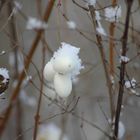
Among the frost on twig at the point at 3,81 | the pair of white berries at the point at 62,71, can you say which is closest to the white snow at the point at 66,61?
the pair of white berries at the point at 62,71

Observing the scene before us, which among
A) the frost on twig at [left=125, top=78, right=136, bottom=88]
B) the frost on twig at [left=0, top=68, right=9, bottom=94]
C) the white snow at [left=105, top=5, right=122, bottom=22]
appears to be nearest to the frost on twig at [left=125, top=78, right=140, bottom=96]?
the frost on twig at [left=125, top=78, right=136, bottom=88]

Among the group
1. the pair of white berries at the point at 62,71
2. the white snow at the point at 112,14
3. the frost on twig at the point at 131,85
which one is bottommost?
the pair of white berries at the point at 62,71

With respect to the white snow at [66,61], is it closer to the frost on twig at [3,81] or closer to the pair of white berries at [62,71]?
the pair of white berries at [62,71]

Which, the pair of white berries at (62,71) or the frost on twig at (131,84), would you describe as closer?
the pair of white berries at (62,71)

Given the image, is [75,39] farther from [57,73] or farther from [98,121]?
[57,73]

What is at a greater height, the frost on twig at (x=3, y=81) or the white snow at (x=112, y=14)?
the white snow at (x=112, y=14)

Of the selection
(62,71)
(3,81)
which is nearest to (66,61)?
(62,71)

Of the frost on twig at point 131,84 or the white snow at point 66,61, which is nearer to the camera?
the white snow at point 66,61

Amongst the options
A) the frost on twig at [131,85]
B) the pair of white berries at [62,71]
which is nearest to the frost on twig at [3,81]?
the pair of white berries at [62,71]

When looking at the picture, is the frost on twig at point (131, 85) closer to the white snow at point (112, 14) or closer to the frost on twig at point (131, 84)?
the frost on twig at point (131, 84)
